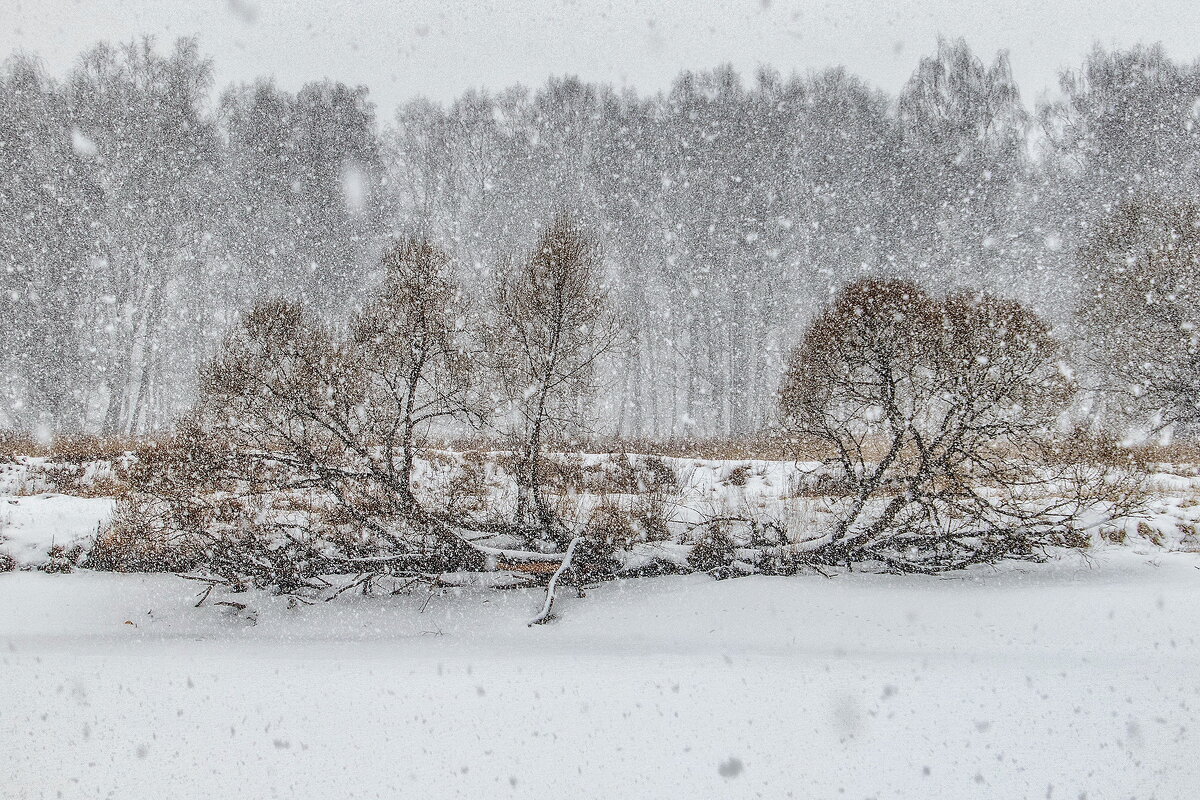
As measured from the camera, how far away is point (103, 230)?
18.0m

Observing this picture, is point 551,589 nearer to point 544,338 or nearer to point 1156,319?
point 544,338

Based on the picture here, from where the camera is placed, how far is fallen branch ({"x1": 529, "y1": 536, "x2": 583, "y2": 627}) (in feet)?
22.5

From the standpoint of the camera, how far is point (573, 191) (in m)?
20.6

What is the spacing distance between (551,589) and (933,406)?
540 centimetres

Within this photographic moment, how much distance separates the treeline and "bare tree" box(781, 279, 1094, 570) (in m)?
9.82

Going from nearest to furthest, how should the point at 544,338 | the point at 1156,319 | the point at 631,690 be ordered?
the point at 631,690
the point at 544,338
the point at 1156,319

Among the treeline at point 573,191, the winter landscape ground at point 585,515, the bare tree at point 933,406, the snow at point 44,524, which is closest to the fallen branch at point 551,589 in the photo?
the winter landscape ground at point 585,515

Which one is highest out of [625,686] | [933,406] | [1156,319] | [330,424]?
[1156,319]

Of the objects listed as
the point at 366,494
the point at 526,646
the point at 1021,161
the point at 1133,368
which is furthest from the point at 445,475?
the point at 1021,161

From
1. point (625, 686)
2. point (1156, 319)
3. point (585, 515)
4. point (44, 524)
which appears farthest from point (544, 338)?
point (1156, 319)

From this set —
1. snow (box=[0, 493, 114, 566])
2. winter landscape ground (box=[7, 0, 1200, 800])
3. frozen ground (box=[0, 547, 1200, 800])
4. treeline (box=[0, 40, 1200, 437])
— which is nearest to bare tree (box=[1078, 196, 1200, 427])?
winter landscape ground (box=[7, 0, 1200, 800])

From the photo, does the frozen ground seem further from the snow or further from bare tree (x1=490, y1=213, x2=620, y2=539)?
bare tree (x1=490, y1=213, x2=620, y2=539)

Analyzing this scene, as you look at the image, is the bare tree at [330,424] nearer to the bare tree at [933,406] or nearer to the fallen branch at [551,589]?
the fallen branch at [551,589]

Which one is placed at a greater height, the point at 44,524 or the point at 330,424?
the point at 330,424
